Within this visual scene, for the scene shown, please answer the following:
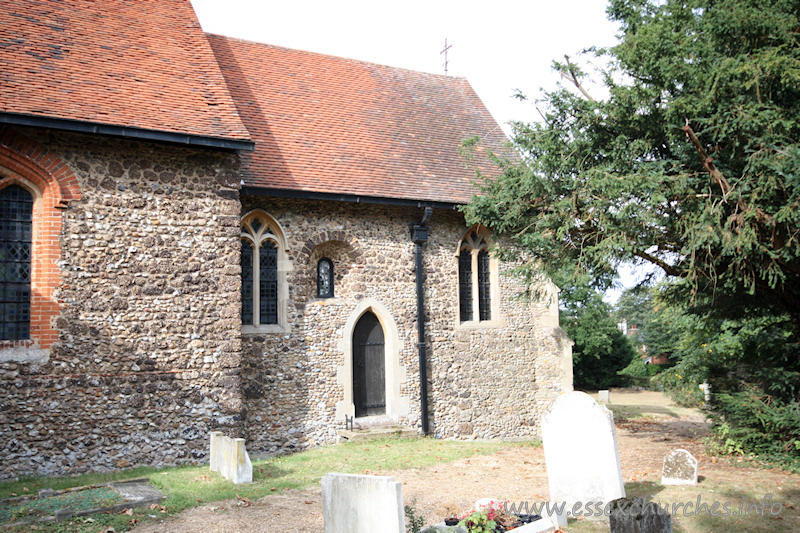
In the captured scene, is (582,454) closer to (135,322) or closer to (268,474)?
(268,474)

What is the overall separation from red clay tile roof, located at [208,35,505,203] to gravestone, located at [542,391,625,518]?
23.4ft

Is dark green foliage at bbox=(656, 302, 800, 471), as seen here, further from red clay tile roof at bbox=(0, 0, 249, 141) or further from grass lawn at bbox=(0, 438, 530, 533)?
red clay tile roof at bbox=(0, 0, 249, 141)

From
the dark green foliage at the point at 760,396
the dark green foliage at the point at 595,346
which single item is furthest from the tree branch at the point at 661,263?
the dark green foliage at the point at 595,346

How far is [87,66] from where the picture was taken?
34.4 feet

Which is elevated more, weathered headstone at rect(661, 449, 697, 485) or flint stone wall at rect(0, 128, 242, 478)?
flint stone wall at rect(0, 128, 242, 478)

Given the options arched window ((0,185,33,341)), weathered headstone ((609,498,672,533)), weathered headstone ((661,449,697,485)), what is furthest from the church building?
weathered headstone ((609,498,672,533))

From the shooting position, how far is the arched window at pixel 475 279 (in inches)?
586

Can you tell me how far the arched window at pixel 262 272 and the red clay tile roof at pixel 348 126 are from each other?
0.94 metres

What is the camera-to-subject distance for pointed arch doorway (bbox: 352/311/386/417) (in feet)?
44.0

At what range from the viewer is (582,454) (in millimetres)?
7035

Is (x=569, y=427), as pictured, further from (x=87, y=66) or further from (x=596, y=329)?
(x=596, y=329)

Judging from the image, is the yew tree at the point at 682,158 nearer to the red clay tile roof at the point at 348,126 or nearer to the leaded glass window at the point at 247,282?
the red clay tile roof at the point at 348,126

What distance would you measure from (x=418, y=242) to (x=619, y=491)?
7947 mm

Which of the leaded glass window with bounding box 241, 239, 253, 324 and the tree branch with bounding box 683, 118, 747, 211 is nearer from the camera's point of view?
the tree branch with bounding box 683, 118, 747, 211
